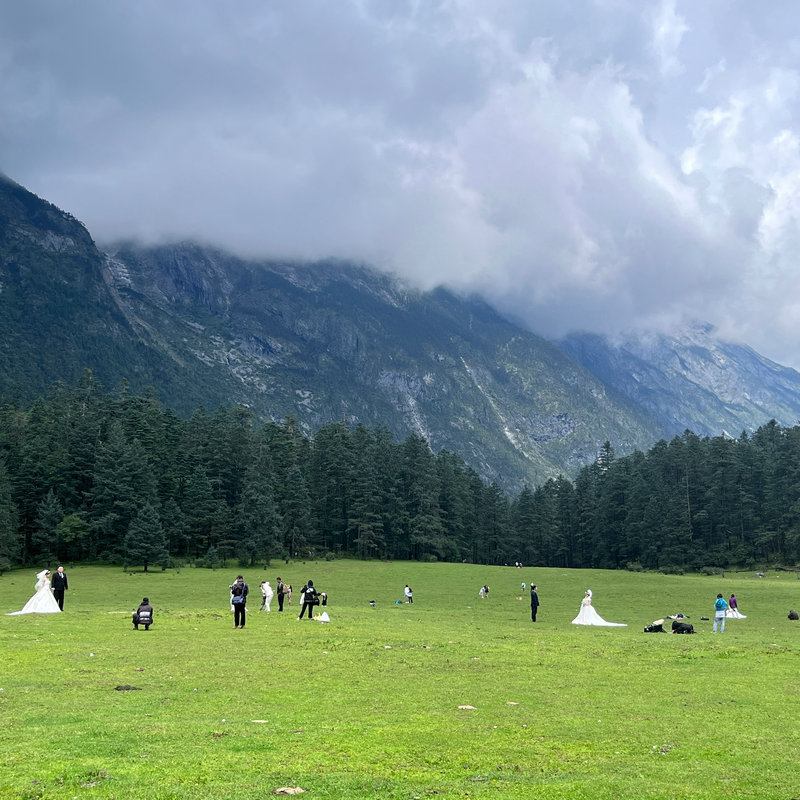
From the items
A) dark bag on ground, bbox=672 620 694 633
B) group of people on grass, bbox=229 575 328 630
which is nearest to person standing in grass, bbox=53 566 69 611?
group of people on grass, bbox=229 575 328 630

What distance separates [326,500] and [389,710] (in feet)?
382

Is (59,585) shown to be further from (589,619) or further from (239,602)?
(589,619)

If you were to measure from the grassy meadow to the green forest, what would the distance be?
62320 mm

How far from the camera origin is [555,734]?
15.7 meters

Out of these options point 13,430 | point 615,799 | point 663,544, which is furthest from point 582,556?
point 615,799

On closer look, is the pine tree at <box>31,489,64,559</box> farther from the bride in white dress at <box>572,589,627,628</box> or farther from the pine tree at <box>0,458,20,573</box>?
the bride in white dress at <box>572,589,627,628</box>

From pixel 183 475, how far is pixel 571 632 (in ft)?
298

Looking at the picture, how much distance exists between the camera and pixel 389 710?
1777 centimetres

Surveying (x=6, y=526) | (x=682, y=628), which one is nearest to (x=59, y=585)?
(x=682, y=628)

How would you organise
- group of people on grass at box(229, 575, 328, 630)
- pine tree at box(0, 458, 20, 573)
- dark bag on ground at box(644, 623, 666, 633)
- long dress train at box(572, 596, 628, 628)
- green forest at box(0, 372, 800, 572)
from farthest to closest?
green forest at box(0, 372, 800, 572) < pine tree at box(0, 458, 20, 573) < long dress train at box(572, 596, 628, 628) < dark bag on ground at box(644, 623, 666, 633) < group of people on grass at box(229, 575, 328, 630)

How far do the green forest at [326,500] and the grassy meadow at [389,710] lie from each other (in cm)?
6232

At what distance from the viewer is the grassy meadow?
479 inches

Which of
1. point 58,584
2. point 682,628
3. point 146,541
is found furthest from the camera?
point 146,541

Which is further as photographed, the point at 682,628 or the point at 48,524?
the point at 48,524
